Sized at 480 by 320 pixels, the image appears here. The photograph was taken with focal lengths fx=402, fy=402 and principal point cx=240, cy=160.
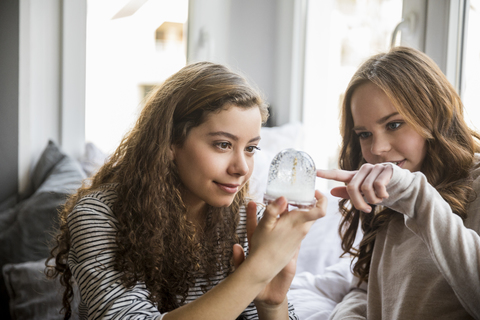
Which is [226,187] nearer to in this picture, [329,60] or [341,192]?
[341,192]

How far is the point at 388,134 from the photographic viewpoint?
117 centimetres

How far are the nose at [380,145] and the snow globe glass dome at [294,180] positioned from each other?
1.18ft

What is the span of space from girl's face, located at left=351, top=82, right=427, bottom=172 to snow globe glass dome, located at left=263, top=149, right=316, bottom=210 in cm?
38

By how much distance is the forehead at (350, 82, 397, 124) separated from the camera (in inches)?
Answer: 46.0

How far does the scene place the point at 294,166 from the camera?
86 cm

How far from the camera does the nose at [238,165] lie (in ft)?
3.29

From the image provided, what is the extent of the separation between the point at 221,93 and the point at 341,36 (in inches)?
77.2

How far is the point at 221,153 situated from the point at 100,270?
40 centimetres

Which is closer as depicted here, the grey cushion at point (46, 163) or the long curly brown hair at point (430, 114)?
the long curly brown hair at point (430, 114)

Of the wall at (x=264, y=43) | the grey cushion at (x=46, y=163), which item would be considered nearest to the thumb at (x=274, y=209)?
the grey cushion at (x=46, y=163)

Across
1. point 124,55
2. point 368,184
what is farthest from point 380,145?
point 124,55

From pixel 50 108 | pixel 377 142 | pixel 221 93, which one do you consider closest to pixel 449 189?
pixel 377 142

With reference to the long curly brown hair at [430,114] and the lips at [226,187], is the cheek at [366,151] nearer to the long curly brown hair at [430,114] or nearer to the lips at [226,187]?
the long curly brown hair at [430,114]

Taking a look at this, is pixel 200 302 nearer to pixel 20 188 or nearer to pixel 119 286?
pixel 119 286
